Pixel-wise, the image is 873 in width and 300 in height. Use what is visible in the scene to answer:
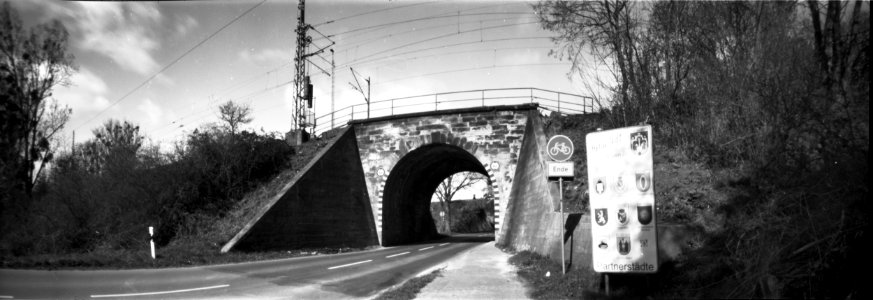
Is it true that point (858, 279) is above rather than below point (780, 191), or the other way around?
below

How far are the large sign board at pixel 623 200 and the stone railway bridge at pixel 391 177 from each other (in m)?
9.45

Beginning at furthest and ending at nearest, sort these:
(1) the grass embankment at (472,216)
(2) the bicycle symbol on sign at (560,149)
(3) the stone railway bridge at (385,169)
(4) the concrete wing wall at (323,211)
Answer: (1) the grass embankment at (472,216)
(3) the stone railway bridge at (385,169)
(4) the concrete wing wall at (323,211)
(2) the bicycle symbol on sign at (560,149)

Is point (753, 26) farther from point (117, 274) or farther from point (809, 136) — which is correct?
point (117, 274)

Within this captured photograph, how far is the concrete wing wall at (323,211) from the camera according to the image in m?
18.4

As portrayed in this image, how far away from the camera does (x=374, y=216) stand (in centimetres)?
2472

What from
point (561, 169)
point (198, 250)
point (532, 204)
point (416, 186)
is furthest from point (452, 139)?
point (561, 169)

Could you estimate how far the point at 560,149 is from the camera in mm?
10250

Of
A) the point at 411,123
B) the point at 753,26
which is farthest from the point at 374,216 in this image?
the point at 753,26

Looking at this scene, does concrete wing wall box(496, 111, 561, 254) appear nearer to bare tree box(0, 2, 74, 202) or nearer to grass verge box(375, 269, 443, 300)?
grass verge box(375, 269, 443, 300)

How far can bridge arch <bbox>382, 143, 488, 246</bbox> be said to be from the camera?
25.0m

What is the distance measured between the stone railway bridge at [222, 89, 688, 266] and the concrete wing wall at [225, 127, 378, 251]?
0.04 metres

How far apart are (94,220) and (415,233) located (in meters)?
16.7

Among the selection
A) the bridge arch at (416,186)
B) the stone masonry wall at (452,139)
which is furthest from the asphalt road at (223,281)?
the bridge arch at (416,186)

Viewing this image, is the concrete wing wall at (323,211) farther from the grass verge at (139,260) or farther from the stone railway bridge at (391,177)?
the grass verge at (139,260)
